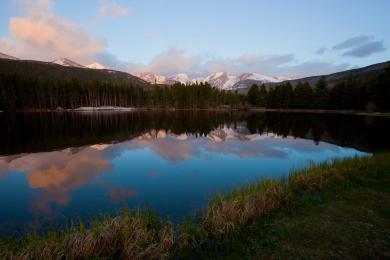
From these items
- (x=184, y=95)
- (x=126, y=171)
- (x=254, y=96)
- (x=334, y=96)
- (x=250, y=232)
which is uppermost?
(x=184, y=95)

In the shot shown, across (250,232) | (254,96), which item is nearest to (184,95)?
(254,96)

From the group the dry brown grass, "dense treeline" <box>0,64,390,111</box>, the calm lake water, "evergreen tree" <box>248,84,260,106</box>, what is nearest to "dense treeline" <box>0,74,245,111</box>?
"dense treeline" <box>0,64,390,111</box>

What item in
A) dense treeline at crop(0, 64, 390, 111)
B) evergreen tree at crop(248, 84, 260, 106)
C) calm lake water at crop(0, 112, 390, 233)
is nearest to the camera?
calm lake water at crop(0, 112, 390, 233)

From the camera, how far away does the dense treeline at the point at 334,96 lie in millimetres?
76312

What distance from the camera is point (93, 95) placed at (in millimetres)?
133000

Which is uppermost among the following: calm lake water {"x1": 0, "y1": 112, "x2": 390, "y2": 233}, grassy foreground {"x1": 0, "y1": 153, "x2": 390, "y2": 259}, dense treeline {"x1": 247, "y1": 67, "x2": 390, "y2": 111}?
dense treeline {"x1": 247, "y1": 67, "x2": 390, "y2": 111}

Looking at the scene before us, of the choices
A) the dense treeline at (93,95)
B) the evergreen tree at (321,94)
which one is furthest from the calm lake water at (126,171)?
the dense treeline at (93,95)

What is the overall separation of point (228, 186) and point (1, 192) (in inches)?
505

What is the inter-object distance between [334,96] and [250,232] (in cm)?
10812

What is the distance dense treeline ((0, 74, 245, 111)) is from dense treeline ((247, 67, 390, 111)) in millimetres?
23431

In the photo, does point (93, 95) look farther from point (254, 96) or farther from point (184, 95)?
point (254, 96)

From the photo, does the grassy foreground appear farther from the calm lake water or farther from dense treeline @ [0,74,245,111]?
dense treeline @ [0,74,245,111]

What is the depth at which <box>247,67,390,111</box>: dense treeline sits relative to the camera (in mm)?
76312

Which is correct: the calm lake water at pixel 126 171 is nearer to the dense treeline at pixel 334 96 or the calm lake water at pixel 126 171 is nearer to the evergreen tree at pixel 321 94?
the dense treeline at pixel 334 96
